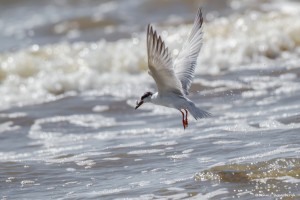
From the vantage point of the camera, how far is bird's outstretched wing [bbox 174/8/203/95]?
707 centimetres

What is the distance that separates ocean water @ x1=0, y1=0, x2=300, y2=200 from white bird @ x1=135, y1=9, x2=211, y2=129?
0.54 m

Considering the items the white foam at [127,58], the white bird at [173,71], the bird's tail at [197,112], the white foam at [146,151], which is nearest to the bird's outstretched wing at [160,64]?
the white bird at [173,71]

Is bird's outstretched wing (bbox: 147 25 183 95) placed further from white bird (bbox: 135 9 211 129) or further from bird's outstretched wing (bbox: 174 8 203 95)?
bird's outstretched wing (bbox: 174 8 203 95)

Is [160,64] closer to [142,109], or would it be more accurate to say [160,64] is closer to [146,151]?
[146,151]

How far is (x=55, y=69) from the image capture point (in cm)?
1305

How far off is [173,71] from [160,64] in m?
0.21

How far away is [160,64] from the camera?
6.37 meters

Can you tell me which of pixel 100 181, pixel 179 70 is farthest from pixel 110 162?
pixel 179 70

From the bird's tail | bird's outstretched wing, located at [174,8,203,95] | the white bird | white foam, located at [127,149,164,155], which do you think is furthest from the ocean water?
bird's outstretched wing, located at [174,8,203,95]

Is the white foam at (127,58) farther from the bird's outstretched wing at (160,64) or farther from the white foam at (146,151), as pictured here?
the bird's outstretched wing at (160,64)

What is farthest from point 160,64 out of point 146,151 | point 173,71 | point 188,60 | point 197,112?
point 146,151

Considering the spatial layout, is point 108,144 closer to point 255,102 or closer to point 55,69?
point 255,102

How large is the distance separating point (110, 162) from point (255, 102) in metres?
2.46

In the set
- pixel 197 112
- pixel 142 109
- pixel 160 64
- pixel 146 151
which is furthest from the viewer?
pixel 142 109
